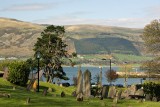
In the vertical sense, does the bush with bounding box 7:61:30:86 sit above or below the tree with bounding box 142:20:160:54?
below

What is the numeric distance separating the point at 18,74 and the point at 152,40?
27.8 metres

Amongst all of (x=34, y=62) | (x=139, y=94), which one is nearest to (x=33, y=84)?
(x=139, y=94)

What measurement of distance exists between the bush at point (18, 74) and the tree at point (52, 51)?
4157cm

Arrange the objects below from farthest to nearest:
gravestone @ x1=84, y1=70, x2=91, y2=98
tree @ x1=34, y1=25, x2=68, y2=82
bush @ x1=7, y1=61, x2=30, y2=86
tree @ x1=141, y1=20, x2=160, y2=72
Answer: tree @ x1=34, y1=25, x2=68, y2=82, tree @ x1=141, y1=20, x2=160, y2=72, bush @ x1=7, y1=61, x2=30, y2=86, gravestone @ x1=84, y1=70, x2=91, y2=98

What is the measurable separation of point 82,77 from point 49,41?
187 feet

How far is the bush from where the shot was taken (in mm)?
48406

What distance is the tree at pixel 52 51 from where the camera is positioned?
9169cm

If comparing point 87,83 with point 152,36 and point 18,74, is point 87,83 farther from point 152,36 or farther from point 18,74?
point 152,36

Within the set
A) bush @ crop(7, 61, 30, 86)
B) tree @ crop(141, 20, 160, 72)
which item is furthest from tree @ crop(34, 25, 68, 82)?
bush @ crop(7, 61, 30, 86)

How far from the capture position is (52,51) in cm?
9256


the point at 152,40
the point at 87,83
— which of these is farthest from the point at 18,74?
the point at 152,40

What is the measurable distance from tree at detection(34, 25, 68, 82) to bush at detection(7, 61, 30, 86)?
4157 centimetres

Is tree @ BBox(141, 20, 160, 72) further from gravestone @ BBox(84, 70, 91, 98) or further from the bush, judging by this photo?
gravestone @ BBox(84, 70, 91, 98)

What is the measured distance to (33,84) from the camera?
42.4 metres
